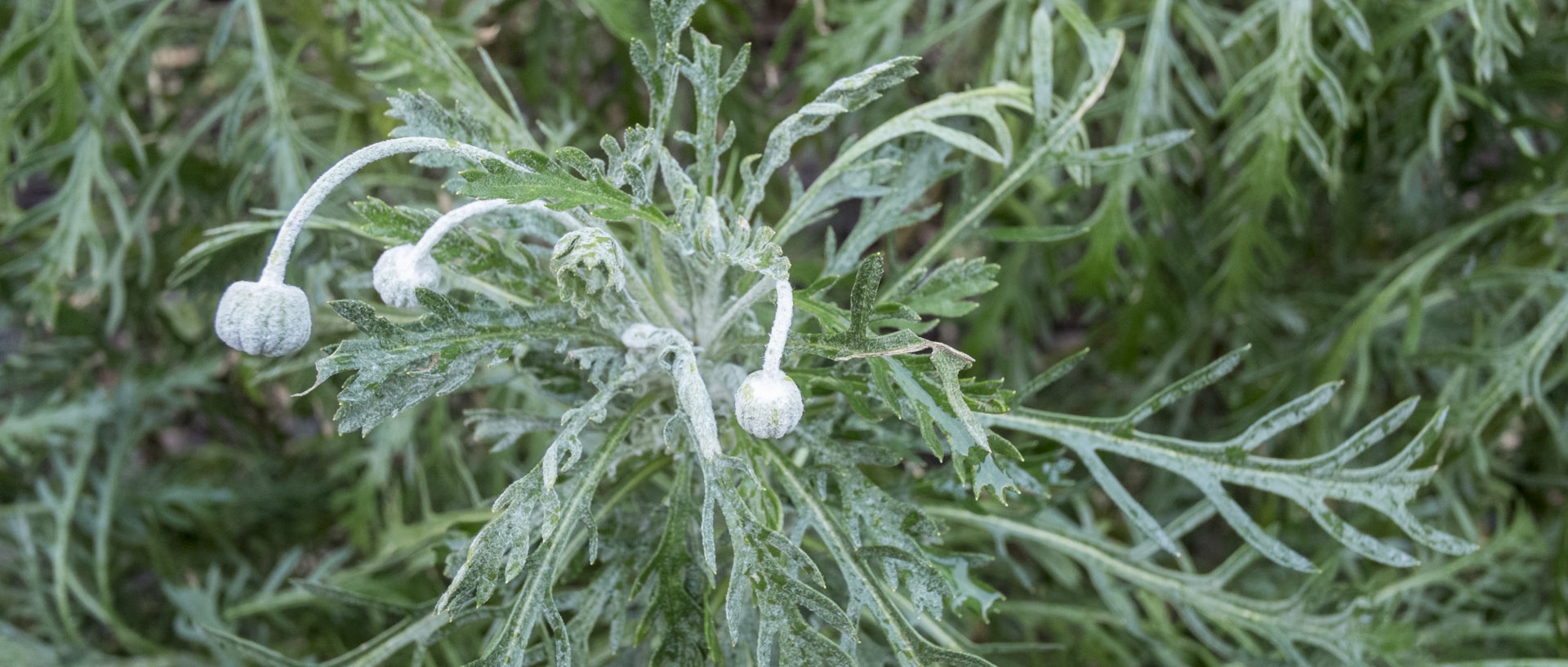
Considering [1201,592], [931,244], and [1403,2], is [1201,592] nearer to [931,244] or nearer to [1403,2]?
[931,244]

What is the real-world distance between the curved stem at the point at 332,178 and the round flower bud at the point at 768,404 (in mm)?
227

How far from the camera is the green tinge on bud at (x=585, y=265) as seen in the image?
69 centimetres

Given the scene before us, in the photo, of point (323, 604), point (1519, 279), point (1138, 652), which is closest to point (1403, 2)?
point (1519, 279)

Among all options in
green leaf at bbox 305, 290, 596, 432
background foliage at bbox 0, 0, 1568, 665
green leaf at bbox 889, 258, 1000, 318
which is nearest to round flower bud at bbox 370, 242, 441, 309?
green leaf at bbox 305, 290, 596, 432

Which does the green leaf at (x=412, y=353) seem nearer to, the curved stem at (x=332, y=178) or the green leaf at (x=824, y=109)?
the curved stem at (x=332, y=178)

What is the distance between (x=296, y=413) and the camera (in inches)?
71.4

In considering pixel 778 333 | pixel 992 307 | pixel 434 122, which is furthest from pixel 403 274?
pixel 992 307

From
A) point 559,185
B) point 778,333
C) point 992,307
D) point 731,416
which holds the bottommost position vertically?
point 992,307

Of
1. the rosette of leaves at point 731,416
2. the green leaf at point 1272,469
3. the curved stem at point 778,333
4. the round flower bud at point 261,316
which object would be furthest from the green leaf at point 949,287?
the round flower bud at point 261,316

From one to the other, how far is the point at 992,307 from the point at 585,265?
1023 mm

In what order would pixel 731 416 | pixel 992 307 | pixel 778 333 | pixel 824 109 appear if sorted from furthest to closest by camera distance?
pixel 992 307 → pixel 731 416 → pixel 824 109 → pixel 778 333

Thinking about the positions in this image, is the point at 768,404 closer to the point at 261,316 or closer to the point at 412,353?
the point at 412,353

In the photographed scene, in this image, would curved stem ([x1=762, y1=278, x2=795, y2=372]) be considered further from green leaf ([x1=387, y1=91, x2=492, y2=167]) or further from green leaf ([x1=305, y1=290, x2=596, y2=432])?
green leaf ([x1=387, y1=91, x2=492, y2=167])

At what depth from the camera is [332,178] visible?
0.68 m
